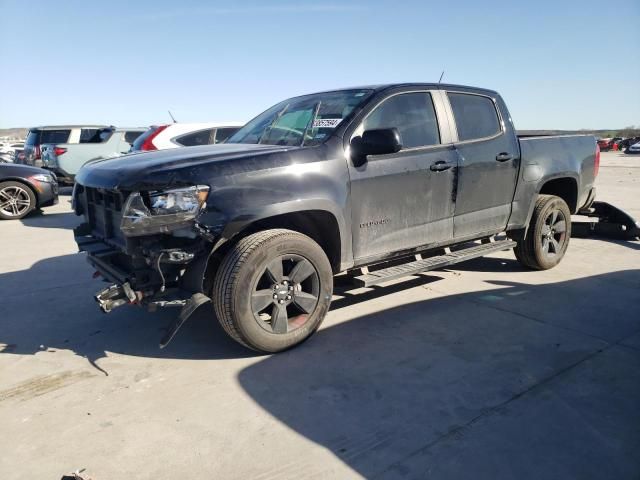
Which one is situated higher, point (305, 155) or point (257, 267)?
point (305, 155)

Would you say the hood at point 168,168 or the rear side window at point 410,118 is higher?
the rear side window at point 410,118

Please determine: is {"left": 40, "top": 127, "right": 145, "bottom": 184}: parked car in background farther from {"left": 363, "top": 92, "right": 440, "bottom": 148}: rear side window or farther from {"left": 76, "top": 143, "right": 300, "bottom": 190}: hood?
{"left": 363, "top": 92, "right": 440, "bottom": 148}: rear side window

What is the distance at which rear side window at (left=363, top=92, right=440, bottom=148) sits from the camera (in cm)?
402

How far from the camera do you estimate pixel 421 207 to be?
4.19 metres

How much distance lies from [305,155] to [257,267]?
2.89 feet

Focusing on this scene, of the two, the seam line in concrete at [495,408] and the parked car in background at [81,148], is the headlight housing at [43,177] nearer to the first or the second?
the parked car in background at [81,148]

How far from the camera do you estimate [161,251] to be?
3.07 metres

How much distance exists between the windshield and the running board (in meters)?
1.13

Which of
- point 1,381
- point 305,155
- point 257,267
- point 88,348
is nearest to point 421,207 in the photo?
point 305,155

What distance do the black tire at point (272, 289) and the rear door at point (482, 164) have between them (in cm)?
164

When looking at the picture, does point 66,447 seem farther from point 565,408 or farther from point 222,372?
point 565,408

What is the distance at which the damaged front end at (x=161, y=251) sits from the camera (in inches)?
121

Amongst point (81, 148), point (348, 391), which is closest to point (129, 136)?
point (81, 148)

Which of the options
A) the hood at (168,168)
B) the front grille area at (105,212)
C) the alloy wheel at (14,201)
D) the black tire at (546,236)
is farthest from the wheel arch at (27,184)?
the black tire at (546,236)
